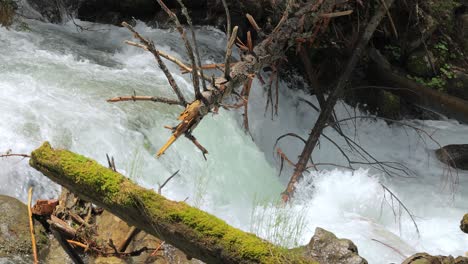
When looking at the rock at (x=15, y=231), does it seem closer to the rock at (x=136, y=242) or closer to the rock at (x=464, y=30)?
the rock at (x=136, y=242)

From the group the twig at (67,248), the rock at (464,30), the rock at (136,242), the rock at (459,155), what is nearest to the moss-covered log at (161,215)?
the twig at (67,248)

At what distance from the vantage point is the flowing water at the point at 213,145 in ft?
15.8

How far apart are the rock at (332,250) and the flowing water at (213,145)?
0.61 feet

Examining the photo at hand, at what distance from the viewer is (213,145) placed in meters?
6.04

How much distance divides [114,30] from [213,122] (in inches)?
119

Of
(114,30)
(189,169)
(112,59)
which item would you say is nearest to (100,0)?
(114,30)

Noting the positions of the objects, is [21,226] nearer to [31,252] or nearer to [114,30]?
[31,252]

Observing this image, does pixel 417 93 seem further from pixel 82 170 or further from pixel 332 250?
pixel 82 170

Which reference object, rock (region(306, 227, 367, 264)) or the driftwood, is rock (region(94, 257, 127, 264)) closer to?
rock (region(306, 227, 367, 264))

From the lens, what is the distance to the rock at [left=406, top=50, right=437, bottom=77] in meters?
8.32

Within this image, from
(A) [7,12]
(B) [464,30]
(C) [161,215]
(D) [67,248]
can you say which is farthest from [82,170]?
(B) [464,30]

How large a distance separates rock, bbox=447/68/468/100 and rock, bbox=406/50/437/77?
34 cm

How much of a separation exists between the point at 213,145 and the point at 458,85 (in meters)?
4.58

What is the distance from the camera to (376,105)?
8.38 metres
